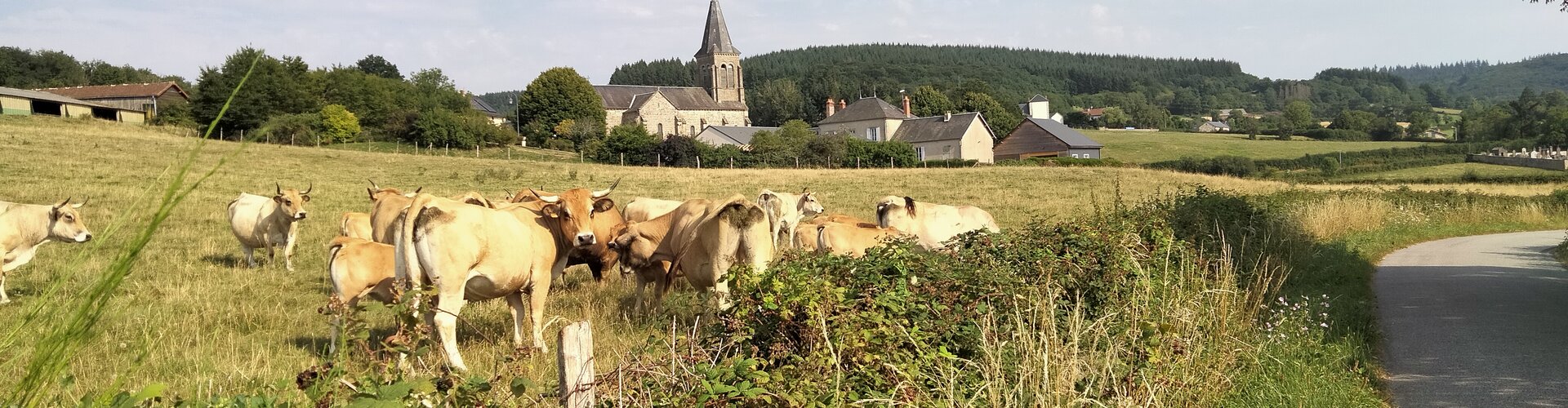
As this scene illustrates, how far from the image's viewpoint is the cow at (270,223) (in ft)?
52.6

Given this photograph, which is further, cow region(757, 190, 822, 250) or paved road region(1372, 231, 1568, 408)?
cow region(757, 190, 822, 250)

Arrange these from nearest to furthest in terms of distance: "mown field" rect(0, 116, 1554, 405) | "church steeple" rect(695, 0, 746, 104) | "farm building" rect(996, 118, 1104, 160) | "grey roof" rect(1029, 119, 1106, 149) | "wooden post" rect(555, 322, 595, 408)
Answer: "wooden post" rect(555, 322, 595, 408), "mown field" rect(0, 116, 1554, 405), "farm building" rect(996, 118, 1104, 160), "grey roof" rect(1029, 119, 1106, 149), "church steeple" rect(695, 0, 746, 104)

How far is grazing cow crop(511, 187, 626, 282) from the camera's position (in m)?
11.8

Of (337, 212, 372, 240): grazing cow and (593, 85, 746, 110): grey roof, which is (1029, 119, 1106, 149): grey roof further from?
(337, 212, 372, 240): grazing cow

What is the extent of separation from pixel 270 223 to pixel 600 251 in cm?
692

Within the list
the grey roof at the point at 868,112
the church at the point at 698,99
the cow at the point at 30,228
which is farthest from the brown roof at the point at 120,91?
the cow at the point at 30,228

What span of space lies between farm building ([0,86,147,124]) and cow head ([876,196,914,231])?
64254 mm

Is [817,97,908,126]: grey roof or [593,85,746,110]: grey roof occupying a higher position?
[593,85,746,110]: grey roof

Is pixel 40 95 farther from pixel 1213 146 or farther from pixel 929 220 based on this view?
pixel 1213 146

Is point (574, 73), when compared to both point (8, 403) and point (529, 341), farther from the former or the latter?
point (8, 403)

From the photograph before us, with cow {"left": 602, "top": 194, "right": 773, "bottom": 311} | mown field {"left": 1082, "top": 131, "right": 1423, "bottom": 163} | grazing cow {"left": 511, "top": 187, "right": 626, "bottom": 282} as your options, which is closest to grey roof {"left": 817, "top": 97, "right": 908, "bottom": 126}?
mown field {"left": 1082, "top": 131, "right": 1423, "bottom": 163}

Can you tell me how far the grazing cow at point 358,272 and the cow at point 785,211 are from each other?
4.10m

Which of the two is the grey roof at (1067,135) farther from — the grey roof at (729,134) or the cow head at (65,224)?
the cow head at (65,224)

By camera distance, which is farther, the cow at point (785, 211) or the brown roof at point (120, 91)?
the brown roof at point (120, 91)
